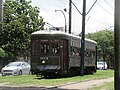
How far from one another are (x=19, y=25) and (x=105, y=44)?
43499mm

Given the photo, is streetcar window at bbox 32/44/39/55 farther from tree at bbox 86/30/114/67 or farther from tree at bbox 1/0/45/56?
tree at bbox 86/30/114/67

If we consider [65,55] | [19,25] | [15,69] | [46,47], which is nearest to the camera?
[46,47]

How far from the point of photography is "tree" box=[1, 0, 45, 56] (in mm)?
49375

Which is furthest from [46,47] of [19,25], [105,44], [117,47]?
[105,44]

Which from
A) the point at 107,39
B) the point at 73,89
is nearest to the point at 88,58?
the point at 73,89

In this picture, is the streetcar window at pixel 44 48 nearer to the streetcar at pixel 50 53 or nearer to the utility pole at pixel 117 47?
the streetcar at pixel 50 53

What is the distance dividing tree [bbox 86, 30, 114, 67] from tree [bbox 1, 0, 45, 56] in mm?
33489

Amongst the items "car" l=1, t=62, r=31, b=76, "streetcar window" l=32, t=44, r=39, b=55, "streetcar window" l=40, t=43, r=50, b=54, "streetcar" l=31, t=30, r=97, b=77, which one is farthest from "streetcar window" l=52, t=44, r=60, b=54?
"car" l=1, t=62, r=31, b=76

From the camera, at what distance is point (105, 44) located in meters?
89.1

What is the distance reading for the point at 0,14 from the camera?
27.3 feet

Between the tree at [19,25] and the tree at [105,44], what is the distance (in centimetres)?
3349

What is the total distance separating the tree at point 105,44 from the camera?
3346 inches

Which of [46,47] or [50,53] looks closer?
[50,53]

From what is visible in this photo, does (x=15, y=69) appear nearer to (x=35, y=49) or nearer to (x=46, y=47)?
(x=35, y=49)
